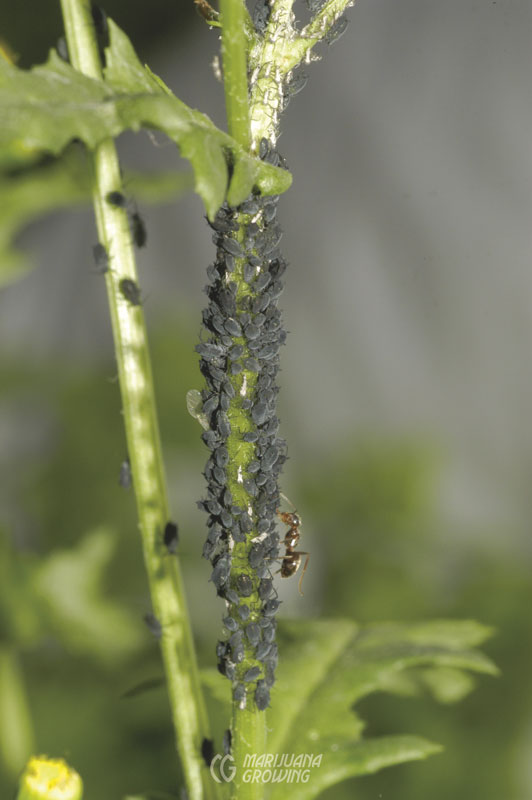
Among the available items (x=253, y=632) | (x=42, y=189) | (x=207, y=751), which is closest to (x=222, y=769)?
(x=207, y=751)

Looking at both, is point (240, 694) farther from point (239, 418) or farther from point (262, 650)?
point (239, 418)

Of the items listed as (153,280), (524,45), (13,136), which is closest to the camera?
(13,136)

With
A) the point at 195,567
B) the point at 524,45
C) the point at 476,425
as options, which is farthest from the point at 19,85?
the point at 476,425

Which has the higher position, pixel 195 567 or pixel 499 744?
pixel 195 567

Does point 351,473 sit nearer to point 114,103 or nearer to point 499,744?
point 499,744

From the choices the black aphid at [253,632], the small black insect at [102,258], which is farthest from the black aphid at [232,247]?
the black aphid at [253,632]

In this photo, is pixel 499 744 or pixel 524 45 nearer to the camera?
pixel 524 45
